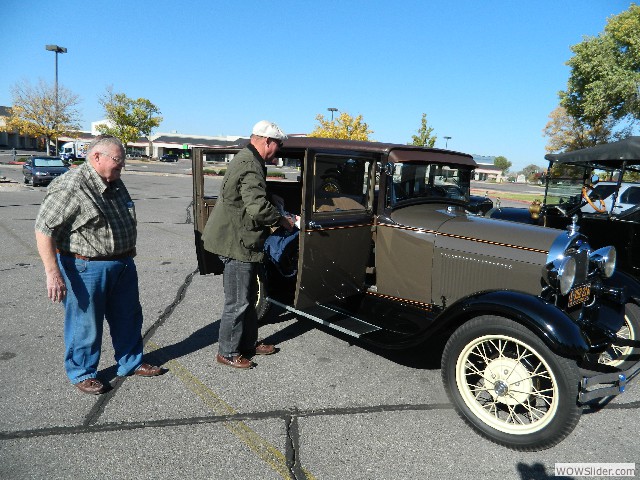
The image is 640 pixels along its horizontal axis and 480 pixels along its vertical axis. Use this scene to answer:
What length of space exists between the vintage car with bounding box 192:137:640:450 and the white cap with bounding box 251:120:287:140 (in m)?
0.25

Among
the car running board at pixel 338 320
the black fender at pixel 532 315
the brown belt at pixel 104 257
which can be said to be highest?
the brown belt at pixel 104 257

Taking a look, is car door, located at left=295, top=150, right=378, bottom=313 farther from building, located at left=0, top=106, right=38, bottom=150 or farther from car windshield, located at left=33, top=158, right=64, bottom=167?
building, located at left=0, top=106, right=38, bottom=150

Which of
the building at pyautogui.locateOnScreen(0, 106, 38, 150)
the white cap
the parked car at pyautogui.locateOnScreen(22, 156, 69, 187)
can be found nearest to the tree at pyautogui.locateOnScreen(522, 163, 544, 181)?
the white cap

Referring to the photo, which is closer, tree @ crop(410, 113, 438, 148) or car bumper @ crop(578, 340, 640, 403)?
car bumper @ crop(578, 340, 640, 403)

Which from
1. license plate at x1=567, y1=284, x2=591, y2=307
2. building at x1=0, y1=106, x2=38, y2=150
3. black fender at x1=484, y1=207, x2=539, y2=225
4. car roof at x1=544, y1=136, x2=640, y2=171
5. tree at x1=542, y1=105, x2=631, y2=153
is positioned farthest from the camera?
building at x1=0, y1=106, x2=38, y2=150

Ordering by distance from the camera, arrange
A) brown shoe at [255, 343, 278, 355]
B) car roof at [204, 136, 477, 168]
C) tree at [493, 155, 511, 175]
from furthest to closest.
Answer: tree at [493, 155, 511, 175] < brown shoe at [255, 343, 278, 355] < car roof at [204, 136, 477, 168]

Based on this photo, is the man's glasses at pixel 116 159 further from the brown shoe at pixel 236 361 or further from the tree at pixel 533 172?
the tree at pixel 533 172

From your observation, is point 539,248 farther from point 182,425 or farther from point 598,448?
point 182,425

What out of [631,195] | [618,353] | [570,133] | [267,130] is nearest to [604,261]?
[618,353]

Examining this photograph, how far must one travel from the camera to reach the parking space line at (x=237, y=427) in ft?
7.49

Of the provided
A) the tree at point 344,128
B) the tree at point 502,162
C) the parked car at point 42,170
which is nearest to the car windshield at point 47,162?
the parked car at point 42,170

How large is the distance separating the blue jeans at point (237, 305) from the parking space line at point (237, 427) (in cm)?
34

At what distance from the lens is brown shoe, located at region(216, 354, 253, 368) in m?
3.33

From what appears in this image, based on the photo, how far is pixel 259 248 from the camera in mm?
3164
